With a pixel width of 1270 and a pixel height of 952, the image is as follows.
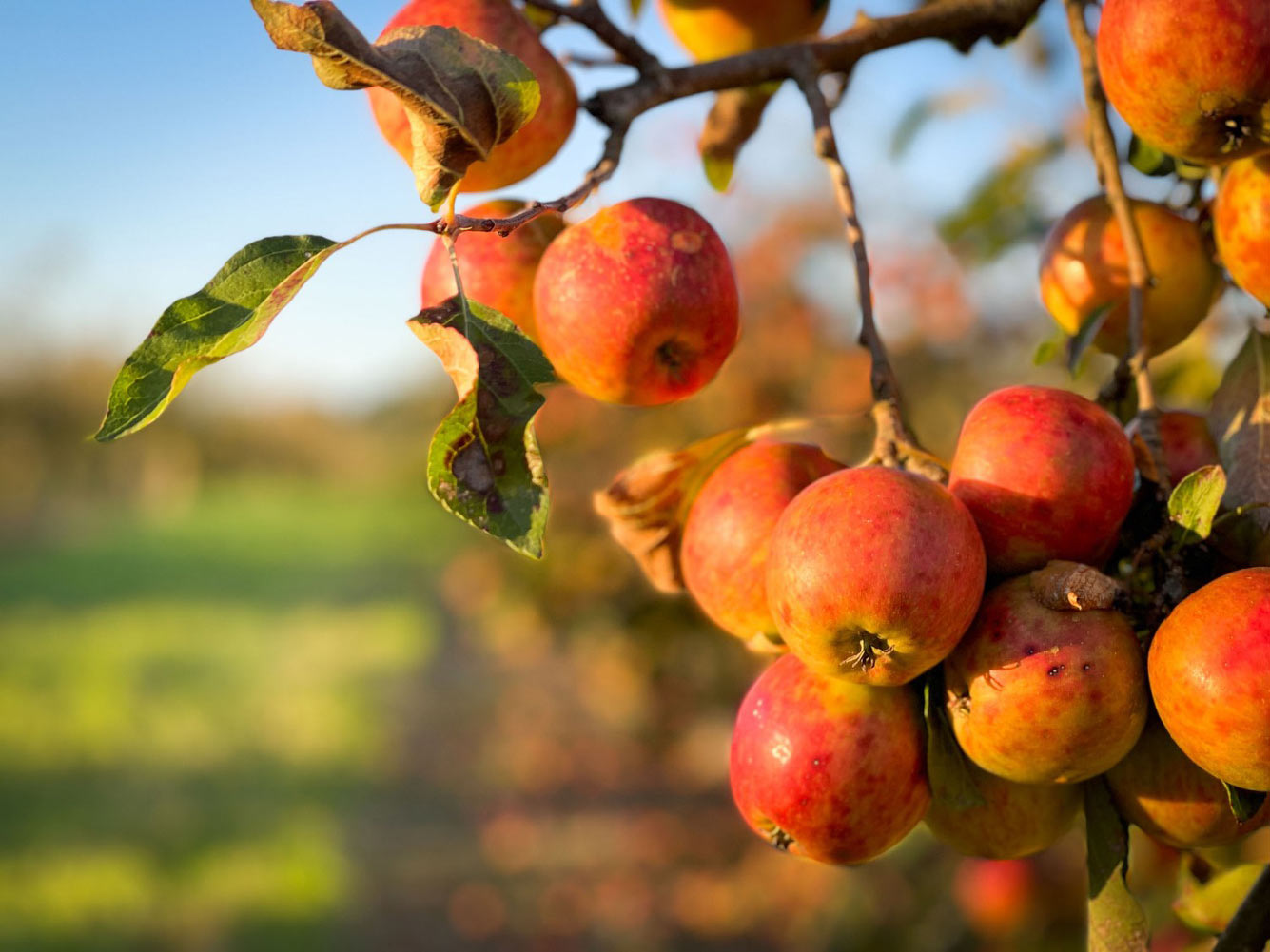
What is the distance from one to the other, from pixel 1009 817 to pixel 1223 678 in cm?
24

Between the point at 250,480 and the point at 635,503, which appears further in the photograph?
the point at 250,480

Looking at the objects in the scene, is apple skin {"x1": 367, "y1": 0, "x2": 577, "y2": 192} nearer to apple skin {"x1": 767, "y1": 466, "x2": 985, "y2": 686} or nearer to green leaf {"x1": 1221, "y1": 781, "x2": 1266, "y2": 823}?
apple skin {"x1": 767, "y1": 466, "x2": 985, "y2": 686}

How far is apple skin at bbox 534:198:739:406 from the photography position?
2.99 ft

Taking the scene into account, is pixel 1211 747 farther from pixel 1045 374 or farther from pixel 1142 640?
pixel 1045 374

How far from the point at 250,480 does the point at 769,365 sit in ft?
125

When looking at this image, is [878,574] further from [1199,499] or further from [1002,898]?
[1002,898]

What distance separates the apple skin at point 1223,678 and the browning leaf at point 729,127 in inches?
27.9

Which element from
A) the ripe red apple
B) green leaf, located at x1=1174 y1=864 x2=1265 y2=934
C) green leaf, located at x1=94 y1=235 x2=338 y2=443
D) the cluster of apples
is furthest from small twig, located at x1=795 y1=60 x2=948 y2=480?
the ripe red apple

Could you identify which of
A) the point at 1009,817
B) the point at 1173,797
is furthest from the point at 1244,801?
the point at 1009,817

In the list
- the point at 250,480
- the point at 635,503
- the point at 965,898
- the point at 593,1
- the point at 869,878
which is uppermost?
the point at 593,1

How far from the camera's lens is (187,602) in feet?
55.9

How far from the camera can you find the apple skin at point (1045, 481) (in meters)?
0.84

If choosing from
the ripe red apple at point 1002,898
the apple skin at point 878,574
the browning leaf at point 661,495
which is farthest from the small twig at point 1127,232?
the ripe red apple at point 1002,898

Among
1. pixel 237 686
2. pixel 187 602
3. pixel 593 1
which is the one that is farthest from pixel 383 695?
pixel 593 1
